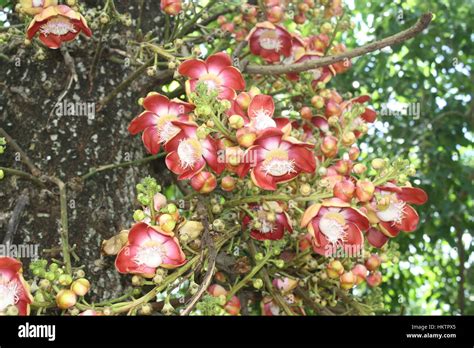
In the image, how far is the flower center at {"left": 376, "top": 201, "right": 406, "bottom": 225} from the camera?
4.65ft

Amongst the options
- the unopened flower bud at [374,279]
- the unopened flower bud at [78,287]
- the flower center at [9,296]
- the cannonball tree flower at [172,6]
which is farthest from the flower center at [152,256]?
Result: the unopened flower bud at [374,279]

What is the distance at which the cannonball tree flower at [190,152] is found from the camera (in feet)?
4.31

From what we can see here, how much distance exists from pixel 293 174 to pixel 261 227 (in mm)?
154

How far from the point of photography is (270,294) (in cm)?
154

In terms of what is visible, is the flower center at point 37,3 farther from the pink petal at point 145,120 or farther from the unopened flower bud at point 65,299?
the unopened flower bud at point 65,299

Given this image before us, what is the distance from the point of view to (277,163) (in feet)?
4.25

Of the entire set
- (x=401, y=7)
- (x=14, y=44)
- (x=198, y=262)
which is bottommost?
(x=198, y=262)

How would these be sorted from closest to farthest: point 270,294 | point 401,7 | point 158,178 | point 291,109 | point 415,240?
1. point 270,294
2. point 158,178
3. point 291,109
4. point 415,240
5. point 401,7

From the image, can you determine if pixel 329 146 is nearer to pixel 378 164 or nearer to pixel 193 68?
pixel 378 164

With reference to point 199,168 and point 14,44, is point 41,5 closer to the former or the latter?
point 14,44

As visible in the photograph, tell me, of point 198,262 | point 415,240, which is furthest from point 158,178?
point 415,240

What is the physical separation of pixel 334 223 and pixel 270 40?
1.95 feet

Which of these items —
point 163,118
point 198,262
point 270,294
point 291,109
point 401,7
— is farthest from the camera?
point 401,7

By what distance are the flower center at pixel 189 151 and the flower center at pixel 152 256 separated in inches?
6.4
